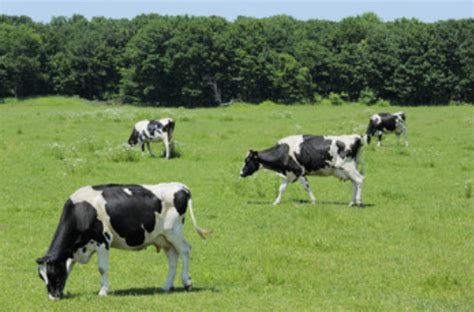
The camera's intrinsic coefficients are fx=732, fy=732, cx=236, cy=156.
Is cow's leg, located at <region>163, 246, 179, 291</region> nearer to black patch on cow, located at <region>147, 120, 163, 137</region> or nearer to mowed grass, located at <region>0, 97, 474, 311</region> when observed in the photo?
mowed grass, located at <region>0, 97, 474, 311</region>

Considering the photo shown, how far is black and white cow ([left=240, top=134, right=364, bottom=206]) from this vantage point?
20750 millimetres

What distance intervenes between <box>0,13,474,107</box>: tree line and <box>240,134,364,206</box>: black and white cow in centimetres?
6772

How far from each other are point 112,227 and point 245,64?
8275 cm

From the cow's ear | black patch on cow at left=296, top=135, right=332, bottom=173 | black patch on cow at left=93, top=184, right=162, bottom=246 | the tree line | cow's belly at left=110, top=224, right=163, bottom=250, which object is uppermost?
black patch on cow at left=93, top=184, right=162, bottom=246

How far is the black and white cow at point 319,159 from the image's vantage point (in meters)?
20.8

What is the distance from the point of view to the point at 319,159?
68.3 ft

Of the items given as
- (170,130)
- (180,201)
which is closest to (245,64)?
(170,130)

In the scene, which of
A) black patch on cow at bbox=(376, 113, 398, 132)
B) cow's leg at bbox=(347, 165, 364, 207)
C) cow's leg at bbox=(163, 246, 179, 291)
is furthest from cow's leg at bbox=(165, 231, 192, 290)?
black patch on cow at bbox=(376, 113, 398, 132)

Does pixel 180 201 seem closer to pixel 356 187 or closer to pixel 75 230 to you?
pixel 75 230

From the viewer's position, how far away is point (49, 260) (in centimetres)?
1081

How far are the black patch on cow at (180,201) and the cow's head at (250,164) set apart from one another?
1014 cm

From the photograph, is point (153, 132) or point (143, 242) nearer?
point (143, 242)

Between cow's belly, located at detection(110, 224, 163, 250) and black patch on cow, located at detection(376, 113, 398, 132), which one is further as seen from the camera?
black patch on cow, located at detection(376, 113, 398, 132)

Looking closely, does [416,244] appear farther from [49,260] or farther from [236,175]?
[236,175]
